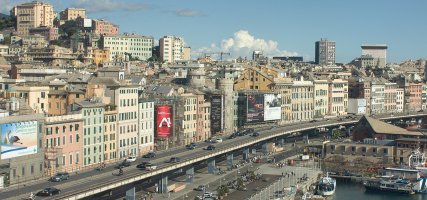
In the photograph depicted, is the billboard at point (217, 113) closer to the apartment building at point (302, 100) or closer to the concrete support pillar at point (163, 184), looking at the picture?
the apartment building at point (302, 100)

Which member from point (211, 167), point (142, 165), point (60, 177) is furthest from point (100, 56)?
point (60, 177)

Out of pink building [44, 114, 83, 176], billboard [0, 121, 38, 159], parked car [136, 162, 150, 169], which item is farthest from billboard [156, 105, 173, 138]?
billboard [0, 121, 38, 159]

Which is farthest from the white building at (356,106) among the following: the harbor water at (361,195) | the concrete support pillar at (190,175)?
the concrete support pillar at (190,175)

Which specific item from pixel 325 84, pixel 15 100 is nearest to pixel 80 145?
pixel 15 100

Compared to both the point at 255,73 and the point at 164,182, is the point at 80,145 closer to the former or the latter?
the point at 164,182

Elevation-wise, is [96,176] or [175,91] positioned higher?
[175,91]

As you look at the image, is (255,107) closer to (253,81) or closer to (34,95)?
(253,81)
